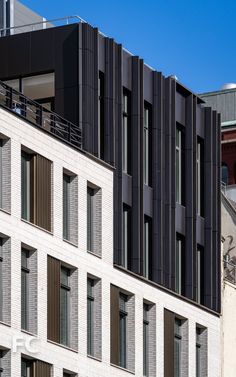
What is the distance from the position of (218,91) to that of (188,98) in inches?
1464

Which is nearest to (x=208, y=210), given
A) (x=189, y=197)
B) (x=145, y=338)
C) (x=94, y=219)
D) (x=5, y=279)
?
(x=189, y=197)

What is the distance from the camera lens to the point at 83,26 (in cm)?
8138

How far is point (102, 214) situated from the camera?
262 ft

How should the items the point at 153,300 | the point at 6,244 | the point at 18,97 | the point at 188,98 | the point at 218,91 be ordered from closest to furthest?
the point at 6,244, the point at 18,97, the point at 153,300, the point at 188,98, the point at 218,91

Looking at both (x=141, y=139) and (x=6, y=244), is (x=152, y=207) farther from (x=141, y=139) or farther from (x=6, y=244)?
(x=6, y=244)

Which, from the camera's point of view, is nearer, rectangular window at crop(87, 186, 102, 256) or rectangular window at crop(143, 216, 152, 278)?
rectangular window at crop(87, 186, 102, 256)

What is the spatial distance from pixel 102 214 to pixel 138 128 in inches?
215

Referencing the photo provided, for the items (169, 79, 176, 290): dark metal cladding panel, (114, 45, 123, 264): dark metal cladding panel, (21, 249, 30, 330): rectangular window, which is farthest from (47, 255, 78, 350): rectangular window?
(169, 79, 176, 290): dark metal cladding panel

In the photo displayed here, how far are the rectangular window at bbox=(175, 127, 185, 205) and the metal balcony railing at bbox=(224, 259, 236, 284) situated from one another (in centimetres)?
637

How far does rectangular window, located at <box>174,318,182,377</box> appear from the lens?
85938mm

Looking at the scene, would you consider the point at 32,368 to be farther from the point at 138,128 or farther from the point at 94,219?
the point at 138,128

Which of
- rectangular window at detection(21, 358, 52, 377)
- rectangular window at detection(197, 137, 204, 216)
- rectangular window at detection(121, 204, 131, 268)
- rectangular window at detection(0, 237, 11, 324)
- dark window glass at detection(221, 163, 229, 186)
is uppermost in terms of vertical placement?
dark window glass at detection(221, 163, 229, 186)

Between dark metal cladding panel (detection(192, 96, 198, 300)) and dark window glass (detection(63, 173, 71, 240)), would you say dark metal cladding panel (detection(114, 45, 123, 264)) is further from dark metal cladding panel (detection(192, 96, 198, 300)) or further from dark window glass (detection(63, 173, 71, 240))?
dark metal cladding panel (detection(192, 96, 198, 300))

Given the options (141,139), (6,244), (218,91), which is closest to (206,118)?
(141,139)
